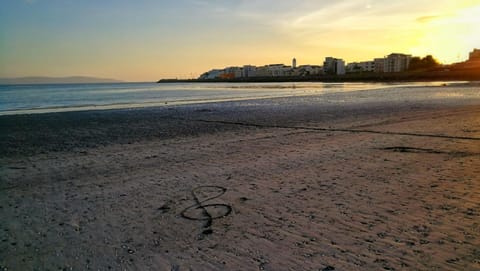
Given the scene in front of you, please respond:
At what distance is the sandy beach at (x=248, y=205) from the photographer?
360 centimetres

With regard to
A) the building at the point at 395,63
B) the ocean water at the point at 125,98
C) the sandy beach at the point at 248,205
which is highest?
the building at the point at 395,63

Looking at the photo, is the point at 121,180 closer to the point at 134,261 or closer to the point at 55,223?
the point at 55,223

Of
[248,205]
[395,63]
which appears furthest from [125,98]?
[395,63]

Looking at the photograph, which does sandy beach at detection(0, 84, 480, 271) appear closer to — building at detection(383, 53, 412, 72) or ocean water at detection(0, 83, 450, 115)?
ocean water at detection(0, 83, 450, 115)

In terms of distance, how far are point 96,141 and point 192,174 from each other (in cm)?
612

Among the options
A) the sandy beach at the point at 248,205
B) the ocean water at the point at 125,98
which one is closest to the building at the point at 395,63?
the ocean water at the point at 125,98

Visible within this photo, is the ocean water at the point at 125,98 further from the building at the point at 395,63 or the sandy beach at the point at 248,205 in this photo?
the building at the point at 395,63

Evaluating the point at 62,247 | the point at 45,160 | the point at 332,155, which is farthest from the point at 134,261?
the point at 45,160

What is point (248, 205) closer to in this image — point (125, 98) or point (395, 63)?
point (125, 98)

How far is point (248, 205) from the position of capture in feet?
16.6

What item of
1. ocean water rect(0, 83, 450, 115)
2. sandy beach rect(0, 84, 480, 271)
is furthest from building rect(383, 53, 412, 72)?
sandy beach rect(0, 84, 480, 271)

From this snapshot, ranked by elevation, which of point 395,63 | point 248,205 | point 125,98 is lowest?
point 248,205

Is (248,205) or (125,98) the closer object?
(248,205)

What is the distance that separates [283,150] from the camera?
894 cm
